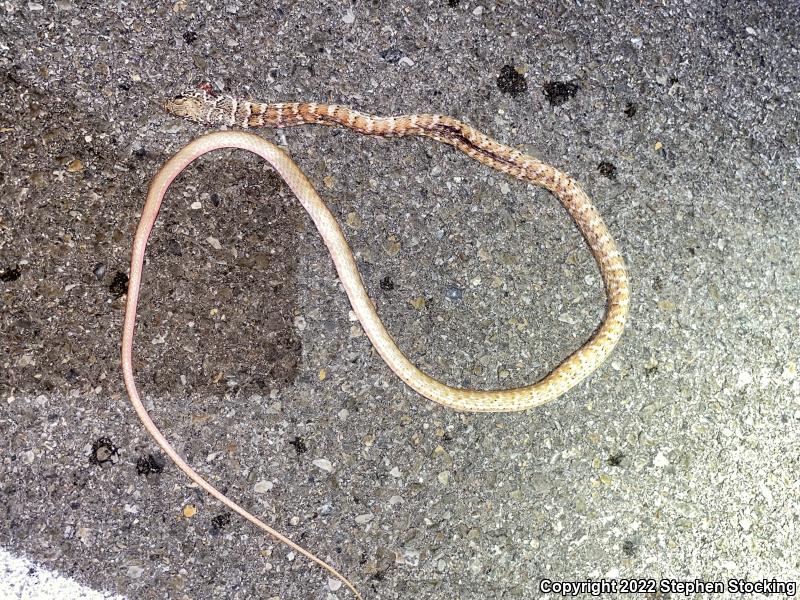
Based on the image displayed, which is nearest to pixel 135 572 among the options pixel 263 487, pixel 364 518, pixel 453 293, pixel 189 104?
pixel 263 487

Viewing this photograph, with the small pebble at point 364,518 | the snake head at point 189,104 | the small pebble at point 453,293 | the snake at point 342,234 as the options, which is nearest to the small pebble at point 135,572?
the snake at point 342,234

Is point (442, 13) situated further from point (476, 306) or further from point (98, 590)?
point (98, 590)

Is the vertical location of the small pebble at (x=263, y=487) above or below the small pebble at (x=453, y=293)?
below

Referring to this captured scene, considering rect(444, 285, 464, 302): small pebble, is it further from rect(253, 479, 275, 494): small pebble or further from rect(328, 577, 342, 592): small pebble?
rect(328, 577, 342, 592): small pebble

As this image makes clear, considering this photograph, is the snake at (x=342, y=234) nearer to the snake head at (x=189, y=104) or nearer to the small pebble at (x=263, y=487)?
the snake head at (x=189, y=104)

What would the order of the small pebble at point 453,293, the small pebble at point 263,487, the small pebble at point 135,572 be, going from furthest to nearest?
the small pebble at point 453,293, the small pebble at point 263,487, the small pebble at point 135,572

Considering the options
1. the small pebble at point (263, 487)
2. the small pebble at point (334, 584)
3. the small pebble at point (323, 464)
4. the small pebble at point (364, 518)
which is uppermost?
the small pebble at point (323, 464)

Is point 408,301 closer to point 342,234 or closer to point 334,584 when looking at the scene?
point 342,234
